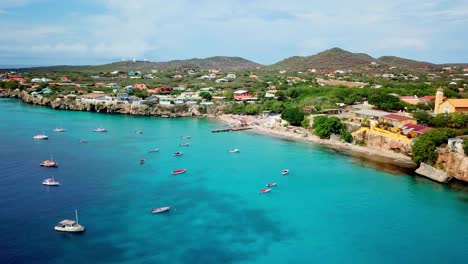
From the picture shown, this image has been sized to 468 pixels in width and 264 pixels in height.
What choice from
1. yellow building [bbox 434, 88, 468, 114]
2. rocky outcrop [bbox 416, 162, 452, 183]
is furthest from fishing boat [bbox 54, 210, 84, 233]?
yellow building [bbox 434, 88, 468, 114]

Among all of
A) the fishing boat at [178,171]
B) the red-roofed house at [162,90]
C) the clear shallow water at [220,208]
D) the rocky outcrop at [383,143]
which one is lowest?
the clear shallow water at [220,208]

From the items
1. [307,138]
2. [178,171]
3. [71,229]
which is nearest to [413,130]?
[307,138]

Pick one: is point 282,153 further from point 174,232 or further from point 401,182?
point 174,232

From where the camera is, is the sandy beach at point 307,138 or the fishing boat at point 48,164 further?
the sandy beach at point 307,138

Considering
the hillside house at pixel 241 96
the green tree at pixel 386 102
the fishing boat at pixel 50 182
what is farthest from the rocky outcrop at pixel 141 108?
the fishing boat at pixel 50 182

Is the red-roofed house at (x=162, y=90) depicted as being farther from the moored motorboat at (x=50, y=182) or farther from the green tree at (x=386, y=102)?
the moored motorboat at (x=50, y=182)

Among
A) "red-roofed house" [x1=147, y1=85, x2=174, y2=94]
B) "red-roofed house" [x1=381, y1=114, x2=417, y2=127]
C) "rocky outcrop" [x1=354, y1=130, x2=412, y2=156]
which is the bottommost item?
"rocky outcrop" [x1=354, y1=130, x2=412, y2=156]

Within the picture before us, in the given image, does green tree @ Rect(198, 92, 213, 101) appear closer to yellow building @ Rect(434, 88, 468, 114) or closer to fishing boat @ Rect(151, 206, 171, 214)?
yellow building @ Rect(434, 88, 468, 114)
